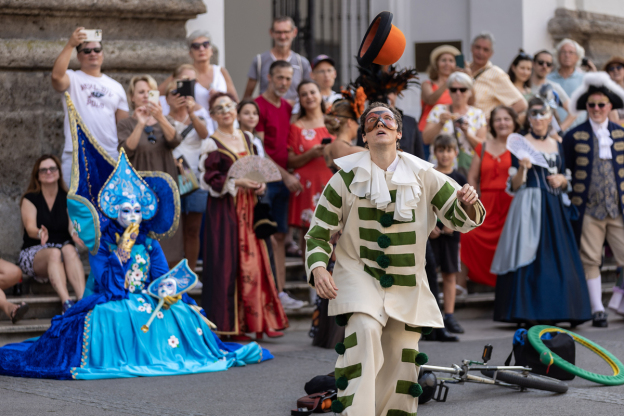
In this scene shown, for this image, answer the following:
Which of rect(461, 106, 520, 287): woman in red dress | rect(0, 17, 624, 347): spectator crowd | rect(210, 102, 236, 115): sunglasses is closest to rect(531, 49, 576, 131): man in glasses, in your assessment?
rect(0, 17, 624, 347): spectator crowd

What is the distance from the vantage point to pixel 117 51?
30.5ft

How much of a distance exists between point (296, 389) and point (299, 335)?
2.31m

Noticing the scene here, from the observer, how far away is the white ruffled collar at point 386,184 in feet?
14.3

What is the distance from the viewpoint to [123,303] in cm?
638

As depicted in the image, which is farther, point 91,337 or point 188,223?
point 188,223

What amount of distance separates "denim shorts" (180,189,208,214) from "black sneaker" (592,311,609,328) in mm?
3824

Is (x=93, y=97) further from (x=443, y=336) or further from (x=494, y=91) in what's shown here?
(x=494, y=91)

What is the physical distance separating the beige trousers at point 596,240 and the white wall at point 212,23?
4.37 metres

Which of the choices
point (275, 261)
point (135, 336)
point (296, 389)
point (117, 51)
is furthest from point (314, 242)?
point (117, 51)

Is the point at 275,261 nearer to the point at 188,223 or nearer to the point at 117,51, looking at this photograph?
the point at 188,223

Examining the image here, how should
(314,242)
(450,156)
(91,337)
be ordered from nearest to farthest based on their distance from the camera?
(314,242), (91,337), (450,156)

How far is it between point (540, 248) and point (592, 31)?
6399 mm

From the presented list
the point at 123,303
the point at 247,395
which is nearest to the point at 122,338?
the point at 123,303

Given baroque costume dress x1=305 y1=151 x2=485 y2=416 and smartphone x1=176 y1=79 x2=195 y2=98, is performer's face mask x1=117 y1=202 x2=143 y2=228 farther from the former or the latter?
baroque costume dress x1=305 y1=151 x2=485 y2=416
